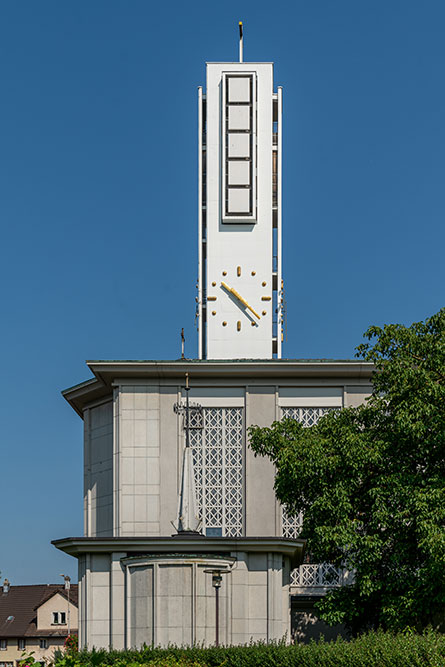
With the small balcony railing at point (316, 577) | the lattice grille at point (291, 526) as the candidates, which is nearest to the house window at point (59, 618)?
the lattice grille at point (291, 526)

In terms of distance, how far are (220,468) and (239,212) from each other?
14842 mm

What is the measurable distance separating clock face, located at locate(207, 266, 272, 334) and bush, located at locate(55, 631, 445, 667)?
25.9 m

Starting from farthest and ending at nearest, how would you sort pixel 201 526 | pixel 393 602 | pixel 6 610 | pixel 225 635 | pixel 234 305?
1. pixel 6 610
2. pixel 234 305
3. pixel 201 526
4. pixel 393 602
5. pixel 225 635

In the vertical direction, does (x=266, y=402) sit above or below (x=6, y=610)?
above

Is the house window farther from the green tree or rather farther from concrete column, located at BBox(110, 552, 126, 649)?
concrete column, located at BBox(110, 552, 126, 649)

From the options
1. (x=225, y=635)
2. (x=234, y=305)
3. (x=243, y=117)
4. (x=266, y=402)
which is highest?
(x=243, y=117)

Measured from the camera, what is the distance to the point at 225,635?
1176 inches

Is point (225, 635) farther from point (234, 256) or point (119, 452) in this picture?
point (234, 256)

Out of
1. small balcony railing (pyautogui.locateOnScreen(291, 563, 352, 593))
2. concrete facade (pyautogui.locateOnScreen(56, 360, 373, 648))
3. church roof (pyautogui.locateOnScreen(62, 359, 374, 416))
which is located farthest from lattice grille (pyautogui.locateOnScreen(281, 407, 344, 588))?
church roof (pyautogui.locateOnScreen(62, 359, 374, 416))

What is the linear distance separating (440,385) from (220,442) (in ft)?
43.8

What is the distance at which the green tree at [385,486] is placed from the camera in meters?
31.9

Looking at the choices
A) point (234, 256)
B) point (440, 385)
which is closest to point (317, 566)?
point (440, 385)

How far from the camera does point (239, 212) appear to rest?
53812 mm

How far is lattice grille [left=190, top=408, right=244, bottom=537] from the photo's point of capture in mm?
42969
